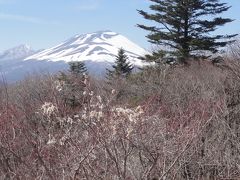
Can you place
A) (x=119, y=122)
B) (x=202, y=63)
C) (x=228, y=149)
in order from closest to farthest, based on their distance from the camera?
(x=119, y=122) < (x=228, y=149) < (x=202, y=63)

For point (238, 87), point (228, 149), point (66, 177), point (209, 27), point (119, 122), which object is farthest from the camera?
point (209, 27)

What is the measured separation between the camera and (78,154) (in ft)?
21.0

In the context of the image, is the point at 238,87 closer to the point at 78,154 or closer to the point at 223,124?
the point at 223,124

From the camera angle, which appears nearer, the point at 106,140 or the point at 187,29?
the point at 106,140

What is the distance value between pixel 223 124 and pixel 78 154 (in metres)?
8.39

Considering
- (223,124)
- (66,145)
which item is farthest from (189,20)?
(66,145)

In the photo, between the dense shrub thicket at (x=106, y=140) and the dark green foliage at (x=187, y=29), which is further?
the dark green foliage at (x=187, y=29)

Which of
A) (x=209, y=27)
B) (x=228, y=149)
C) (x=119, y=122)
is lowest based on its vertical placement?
(x=228, y=149)

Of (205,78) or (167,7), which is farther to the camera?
(167,7)

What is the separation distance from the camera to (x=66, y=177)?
247 inches

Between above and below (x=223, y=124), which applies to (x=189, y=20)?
above

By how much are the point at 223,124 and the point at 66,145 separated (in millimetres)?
8064

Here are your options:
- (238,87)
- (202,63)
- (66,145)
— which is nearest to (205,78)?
(202,63)

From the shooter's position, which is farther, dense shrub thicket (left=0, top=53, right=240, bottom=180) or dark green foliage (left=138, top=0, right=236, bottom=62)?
dark green foliage (left=138, top=0, right=236, bottom=62)
